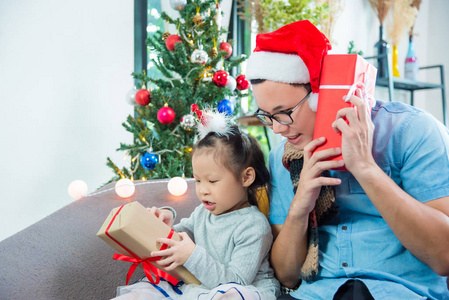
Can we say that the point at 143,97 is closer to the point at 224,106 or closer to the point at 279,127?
the point at 224,106

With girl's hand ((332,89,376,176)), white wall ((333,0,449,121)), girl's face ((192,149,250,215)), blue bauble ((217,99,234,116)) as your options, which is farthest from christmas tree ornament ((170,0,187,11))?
white wall ((333,0,449,121))

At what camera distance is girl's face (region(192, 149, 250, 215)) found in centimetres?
125

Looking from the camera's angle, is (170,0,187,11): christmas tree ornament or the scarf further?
(170,0,187,11): christmas tree ornament

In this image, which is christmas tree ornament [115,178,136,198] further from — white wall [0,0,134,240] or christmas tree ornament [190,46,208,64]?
white wall [0,0,134,240]

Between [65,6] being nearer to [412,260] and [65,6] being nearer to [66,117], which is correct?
[66,117]

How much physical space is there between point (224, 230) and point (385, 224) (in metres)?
0.48

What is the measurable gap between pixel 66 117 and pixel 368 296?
2.60 m

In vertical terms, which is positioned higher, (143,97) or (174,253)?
(143,97)

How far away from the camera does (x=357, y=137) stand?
2.80 ft

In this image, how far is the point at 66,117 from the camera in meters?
2.96

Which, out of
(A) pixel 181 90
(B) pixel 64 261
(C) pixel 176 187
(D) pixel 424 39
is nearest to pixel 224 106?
(A) pixel 181 90

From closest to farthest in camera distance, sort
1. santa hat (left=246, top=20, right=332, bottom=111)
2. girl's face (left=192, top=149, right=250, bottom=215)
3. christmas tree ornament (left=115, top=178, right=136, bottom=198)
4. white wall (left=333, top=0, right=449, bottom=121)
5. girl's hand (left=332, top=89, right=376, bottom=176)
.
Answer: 1. girl's hand (left=332, top=89, right=376, bottom=176)
2. santa hat (left=246, top=20, right=332, bottom=111)
3. girl's face (left=192, top=149, right=250, bottom=215)
4. christmas tree ornament (left=115, top=178, right=136, bottom=198)
5. white wall (left=333, top=0, right=449, bottom=121)

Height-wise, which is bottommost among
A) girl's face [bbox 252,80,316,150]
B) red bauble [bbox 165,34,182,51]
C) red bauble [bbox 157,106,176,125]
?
red bauble [bbox 157,106,176,125]

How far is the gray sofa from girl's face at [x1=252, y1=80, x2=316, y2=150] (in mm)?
712
